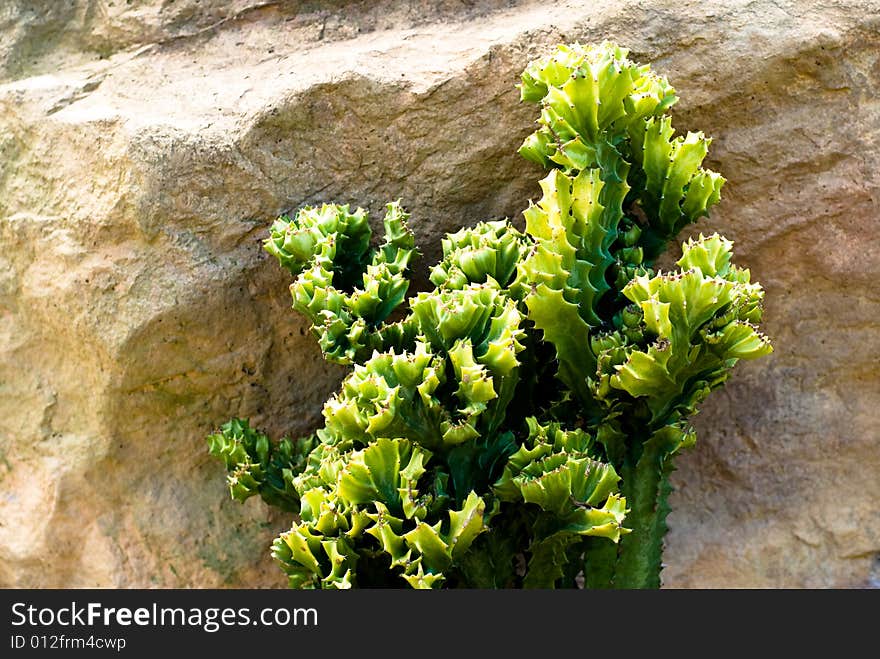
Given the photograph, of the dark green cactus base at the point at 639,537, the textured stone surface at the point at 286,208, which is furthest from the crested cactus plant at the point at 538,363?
the textured stone surface at the point at 286,208

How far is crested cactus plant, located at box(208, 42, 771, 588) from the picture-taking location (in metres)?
2.47

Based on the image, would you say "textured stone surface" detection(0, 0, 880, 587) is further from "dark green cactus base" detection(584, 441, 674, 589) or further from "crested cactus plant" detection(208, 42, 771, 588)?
"dark green cactus base" detection(584, 441, 674, 589)

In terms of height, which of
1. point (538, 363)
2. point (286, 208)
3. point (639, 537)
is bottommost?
point (639, 537)

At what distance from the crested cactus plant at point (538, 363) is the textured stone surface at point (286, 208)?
14.0 inches

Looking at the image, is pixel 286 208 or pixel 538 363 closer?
pixel 538 363

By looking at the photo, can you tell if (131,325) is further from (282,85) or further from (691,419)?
(691,419)

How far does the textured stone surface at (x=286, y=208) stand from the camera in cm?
319

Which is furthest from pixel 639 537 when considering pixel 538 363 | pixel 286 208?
pixel 286 208

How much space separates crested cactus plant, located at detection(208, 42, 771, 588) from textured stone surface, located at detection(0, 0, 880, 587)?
0.36 m

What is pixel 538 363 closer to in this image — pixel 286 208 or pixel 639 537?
pixel 639 537

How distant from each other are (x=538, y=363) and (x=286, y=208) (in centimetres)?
103

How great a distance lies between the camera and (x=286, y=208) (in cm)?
329

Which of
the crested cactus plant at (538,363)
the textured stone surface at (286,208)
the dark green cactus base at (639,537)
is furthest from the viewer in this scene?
the textured stone surface at (286,208)

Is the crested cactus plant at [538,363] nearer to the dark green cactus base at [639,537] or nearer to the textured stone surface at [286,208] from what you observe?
the dark green cactus base at [639,537]
